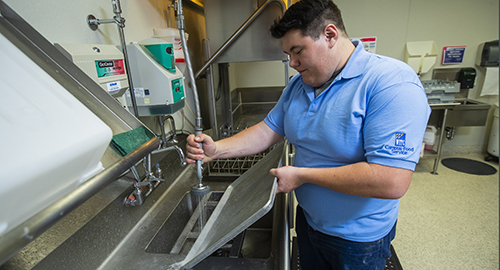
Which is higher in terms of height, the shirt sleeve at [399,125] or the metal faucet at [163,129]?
the shirt sleeve at [399,125]

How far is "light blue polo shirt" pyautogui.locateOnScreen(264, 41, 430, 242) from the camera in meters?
0.78

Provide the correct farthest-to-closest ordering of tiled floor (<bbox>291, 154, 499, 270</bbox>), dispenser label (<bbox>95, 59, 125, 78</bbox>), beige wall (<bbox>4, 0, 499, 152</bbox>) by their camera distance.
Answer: beige wall (<bbox>4, 0, 499, 152</bbox>) < tiled floor (<bbox>291, 154, 499, 270</bbox>) < dispenser label (<bbox>95, 59, 125, 78</bbox>)

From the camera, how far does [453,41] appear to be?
345cm

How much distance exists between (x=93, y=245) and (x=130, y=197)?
235mm

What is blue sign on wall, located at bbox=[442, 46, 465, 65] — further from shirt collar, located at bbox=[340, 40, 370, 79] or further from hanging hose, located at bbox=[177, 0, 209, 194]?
hanging hose, located at bbox=[177, 0, 209, 194]

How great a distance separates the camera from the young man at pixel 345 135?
790 millimetres

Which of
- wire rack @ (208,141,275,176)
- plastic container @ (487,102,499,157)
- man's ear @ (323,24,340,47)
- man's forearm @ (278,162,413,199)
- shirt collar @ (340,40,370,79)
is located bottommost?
plastic container @ (487,102,499,157)

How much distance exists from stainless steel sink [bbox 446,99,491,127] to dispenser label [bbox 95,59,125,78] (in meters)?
3.62

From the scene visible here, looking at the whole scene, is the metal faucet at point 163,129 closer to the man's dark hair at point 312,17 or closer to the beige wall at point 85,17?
the beige wall at point 85,17

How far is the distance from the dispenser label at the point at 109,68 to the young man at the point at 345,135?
429 mm

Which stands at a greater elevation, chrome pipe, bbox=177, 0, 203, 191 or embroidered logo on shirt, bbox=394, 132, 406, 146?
chrome pipe, bbox=177, 0, 203, 191

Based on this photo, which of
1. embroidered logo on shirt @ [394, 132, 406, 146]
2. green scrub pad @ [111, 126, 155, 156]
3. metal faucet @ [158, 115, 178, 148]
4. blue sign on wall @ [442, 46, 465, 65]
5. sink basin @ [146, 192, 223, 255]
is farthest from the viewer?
blue sign on wall @ [442, 46, 465, 65]

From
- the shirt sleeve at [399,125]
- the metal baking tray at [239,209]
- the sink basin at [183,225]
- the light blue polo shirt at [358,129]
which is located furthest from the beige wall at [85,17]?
the shirt sleeve at [399,125]

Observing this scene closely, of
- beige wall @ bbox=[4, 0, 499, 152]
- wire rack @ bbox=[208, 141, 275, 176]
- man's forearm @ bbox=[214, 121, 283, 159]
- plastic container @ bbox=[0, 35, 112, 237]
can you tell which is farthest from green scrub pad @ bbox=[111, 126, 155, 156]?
beige wall @ bbox=[4, 0, 499, 152]
